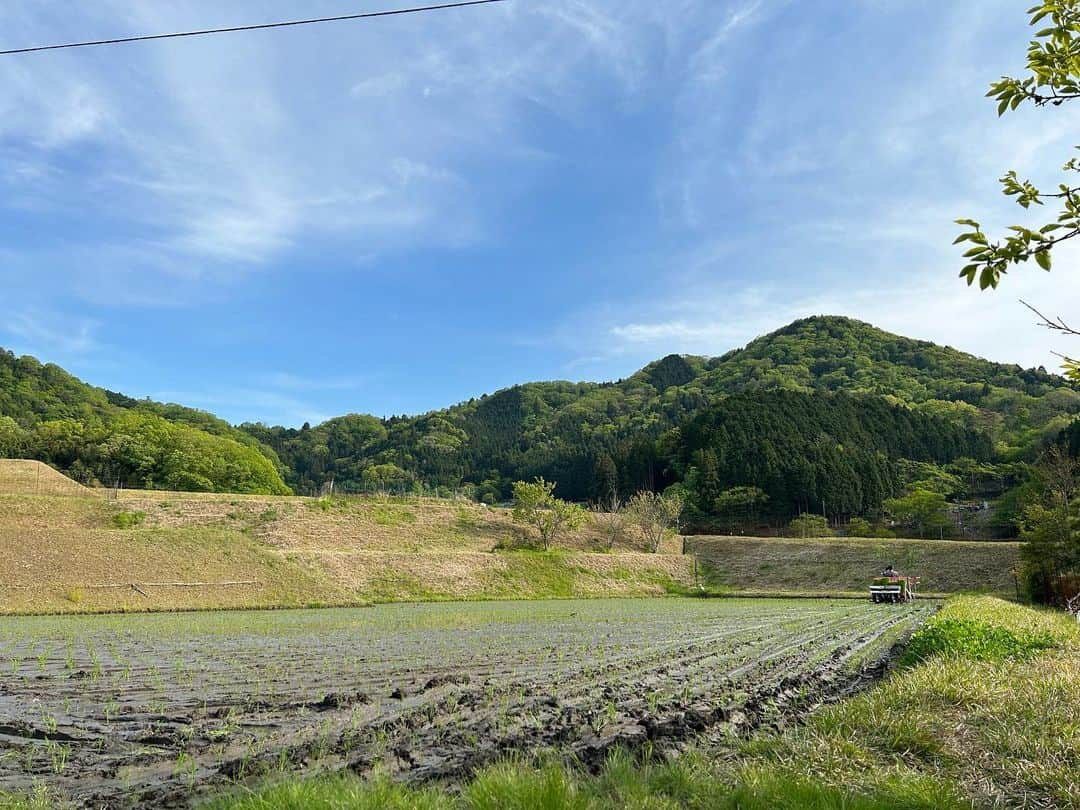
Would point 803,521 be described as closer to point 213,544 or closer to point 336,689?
point 213,544

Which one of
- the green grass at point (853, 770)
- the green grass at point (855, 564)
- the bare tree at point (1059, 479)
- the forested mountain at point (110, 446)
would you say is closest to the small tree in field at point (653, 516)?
the green grass at point (855, 564)

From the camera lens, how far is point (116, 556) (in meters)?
28.0

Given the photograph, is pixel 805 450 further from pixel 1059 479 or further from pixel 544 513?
pixel 1059 479

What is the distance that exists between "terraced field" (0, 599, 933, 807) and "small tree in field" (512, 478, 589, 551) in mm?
30320

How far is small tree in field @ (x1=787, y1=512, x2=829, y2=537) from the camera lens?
170 ft

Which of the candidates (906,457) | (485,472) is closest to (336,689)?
(906,457)

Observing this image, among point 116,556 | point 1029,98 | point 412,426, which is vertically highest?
point 412,426

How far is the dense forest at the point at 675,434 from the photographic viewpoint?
204ft

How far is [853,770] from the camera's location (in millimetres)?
4215

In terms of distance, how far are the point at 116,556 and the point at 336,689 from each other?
993 inches

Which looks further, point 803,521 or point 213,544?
point 803,521

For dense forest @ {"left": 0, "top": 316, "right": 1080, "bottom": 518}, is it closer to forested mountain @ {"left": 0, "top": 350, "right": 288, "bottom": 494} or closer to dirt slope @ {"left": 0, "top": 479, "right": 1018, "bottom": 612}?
forested mountain @ {"left": 0, "top": 350, "right": 288, "bottom": 494}

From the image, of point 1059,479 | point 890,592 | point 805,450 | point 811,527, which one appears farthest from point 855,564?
point 805,450

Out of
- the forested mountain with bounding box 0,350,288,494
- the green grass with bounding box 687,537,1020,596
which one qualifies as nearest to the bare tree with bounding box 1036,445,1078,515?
the green grass with bounding box 687,537,1020,596
